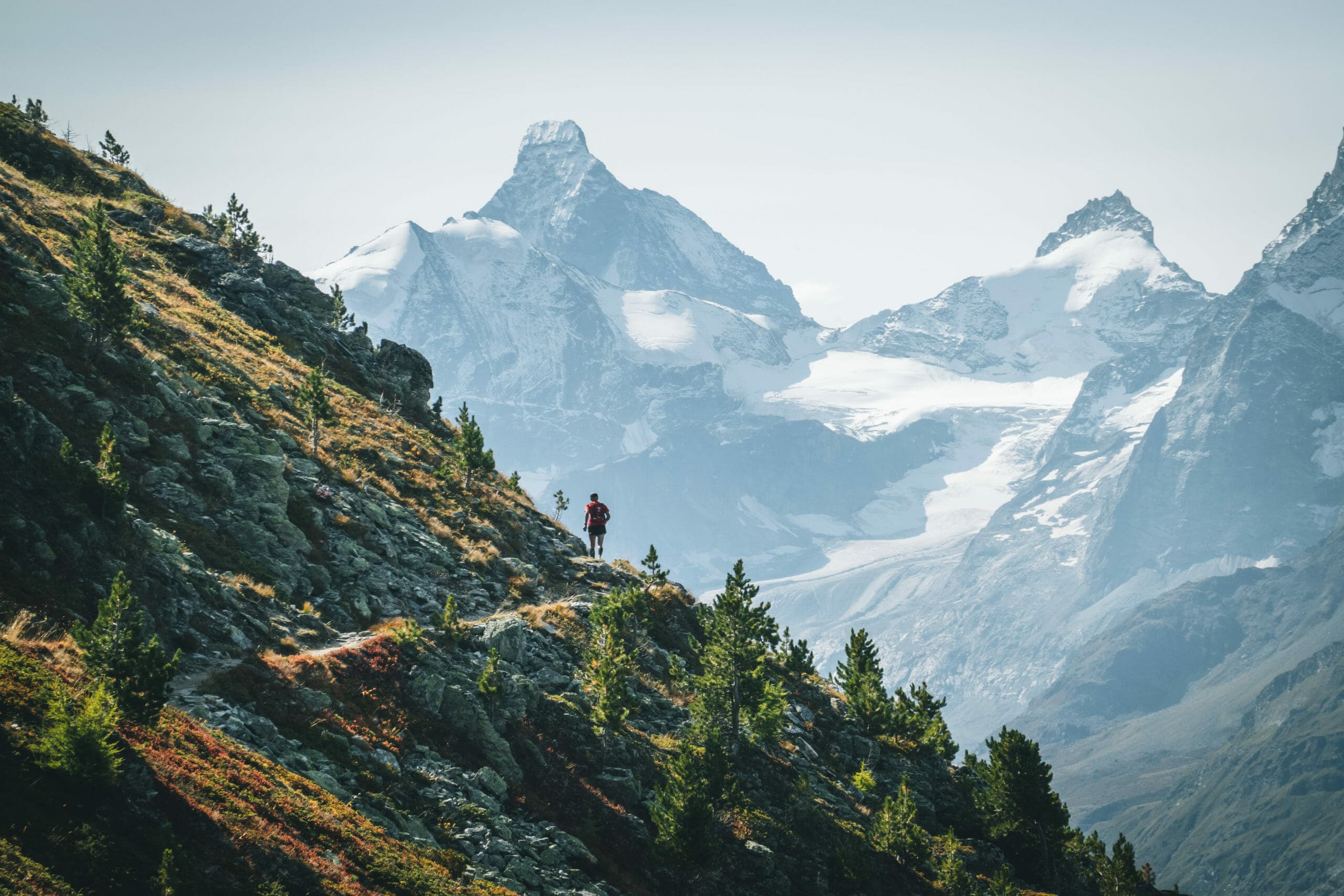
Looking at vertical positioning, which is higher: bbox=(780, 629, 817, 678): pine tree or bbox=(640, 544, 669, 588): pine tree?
bbox=(640, 544, 669, 588): pine tree

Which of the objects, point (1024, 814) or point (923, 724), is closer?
point (1024, 814)

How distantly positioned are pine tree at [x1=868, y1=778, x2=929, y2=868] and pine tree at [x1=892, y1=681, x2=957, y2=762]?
1027cm

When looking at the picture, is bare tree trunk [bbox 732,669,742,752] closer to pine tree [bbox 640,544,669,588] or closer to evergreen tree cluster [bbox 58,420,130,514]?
pine tree [bbox 640,544,669,588]

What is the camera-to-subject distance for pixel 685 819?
95.2ft

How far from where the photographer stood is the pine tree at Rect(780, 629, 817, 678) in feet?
163

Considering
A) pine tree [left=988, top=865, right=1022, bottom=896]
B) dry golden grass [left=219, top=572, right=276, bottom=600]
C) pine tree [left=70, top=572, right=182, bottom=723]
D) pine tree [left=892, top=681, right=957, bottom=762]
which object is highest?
pine tree [left=892, top=681, right=957, bottom=762]

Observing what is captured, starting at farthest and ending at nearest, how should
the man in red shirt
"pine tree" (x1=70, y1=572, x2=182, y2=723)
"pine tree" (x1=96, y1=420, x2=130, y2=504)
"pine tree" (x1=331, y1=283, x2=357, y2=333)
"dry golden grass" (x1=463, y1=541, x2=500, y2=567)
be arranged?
"pine tree" (x1=331, y1=283, x2=357, y2=333) → the man in red shirt → "dry golden grass" (x1=463, y1=541, x2=500, y2=567) → "pine tree" (x1=96, y1=420, x2=130, y2=504) → "pine tree" (x1=70, y1=572, x2=182, y2=723)

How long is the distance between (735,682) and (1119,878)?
2445 centimetres

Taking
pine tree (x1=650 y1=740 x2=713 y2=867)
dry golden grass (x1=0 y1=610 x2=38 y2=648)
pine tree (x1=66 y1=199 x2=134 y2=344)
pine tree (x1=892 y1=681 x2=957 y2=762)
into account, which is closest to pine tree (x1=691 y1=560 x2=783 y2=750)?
pine tree (x1=650 y1=740 x2=713 y2=867)

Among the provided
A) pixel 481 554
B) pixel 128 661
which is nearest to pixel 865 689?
pixel 481 554

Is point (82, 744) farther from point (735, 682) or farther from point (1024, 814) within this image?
point (1024, 814)

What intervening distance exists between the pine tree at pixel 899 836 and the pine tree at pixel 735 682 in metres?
5.34

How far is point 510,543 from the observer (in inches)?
1777

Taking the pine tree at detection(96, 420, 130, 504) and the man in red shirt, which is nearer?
the pine tree at detection(96, 420, 130, 504)
